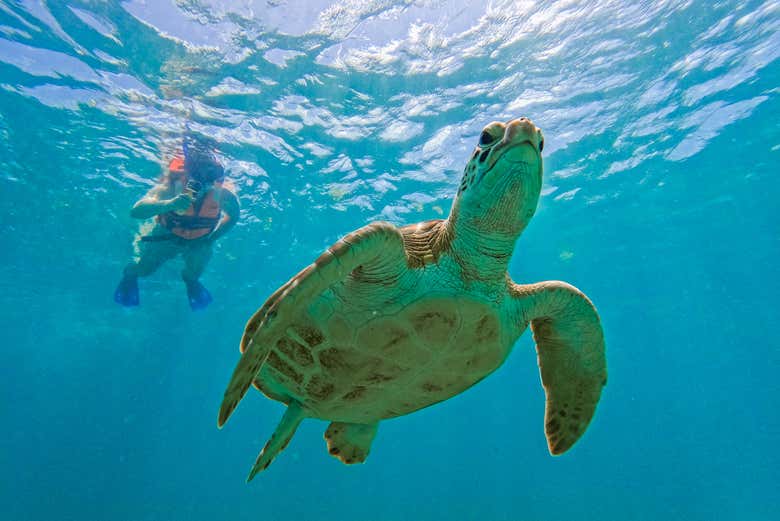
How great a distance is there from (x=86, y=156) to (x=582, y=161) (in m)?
15.5

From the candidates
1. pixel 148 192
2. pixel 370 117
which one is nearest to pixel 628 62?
pixel 370 117

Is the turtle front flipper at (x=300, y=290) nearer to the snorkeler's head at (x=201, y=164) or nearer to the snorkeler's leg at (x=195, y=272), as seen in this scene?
the snorkeler's leg at (x=195, y=272)

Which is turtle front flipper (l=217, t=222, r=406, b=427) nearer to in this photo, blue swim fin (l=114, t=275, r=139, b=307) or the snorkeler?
the snorkeler

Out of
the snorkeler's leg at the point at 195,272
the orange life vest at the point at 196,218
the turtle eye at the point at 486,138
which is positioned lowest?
the snorkeler's leg at the point at 195,272

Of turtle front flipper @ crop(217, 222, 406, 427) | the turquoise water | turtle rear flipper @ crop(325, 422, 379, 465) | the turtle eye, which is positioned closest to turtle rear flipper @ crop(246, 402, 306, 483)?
turtle rear flipper @ crop(325, 422, 379, 465)

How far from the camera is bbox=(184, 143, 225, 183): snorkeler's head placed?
1112 centimetres

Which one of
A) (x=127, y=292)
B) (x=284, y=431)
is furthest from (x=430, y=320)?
(x=127, y=292)

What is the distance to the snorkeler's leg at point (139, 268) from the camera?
10.6m

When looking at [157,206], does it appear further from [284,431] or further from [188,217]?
[284,431]

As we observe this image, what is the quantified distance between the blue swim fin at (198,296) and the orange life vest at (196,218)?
4.70ft

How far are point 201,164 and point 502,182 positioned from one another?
11274 millimetres

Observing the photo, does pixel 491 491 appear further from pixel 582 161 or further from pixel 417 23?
pixel 417 23

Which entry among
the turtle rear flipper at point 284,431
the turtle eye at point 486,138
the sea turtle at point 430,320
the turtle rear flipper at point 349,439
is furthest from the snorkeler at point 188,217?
the turtle eye at point 486,138

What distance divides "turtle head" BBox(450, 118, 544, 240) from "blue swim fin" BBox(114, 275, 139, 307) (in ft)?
35.1
